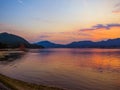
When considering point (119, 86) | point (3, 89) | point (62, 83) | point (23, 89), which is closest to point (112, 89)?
point (119, 86)

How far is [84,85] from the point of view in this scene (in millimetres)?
38781

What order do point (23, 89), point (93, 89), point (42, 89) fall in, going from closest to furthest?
point (23, 89) < point (42, 89) < point (93, 89)

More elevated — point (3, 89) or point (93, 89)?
point (3, 89)

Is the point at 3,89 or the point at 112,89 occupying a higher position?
the point at 3,89

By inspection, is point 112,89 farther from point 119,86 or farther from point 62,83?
point 62,83

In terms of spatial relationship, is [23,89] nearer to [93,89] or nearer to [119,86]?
[93,89]

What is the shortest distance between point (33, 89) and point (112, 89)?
47.2 ft

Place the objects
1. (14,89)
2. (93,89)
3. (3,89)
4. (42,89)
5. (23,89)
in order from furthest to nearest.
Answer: (93,89) < (42,89) < (23,89) < (14,89) < (3,89)

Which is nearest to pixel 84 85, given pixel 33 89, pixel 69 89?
pixel 69 89

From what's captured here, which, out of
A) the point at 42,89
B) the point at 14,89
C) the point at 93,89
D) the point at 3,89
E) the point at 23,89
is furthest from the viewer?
the point at 93,89

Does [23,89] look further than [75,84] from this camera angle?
No

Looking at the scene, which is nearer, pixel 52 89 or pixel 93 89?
pixel 52 89

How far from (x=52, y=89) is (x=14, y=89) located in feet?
23.9

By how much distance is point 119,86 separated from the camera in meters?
37.3
